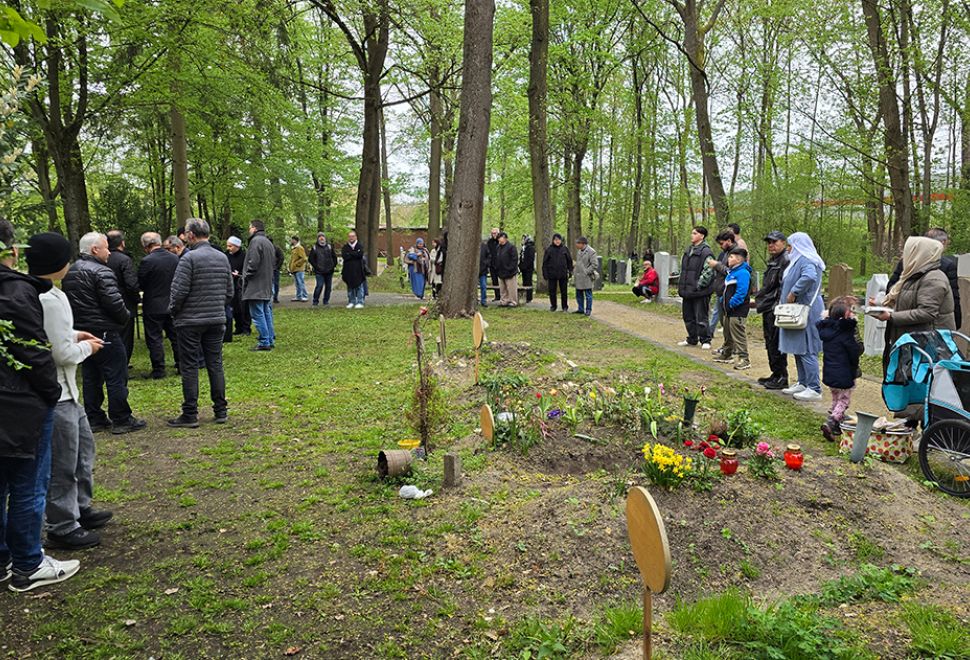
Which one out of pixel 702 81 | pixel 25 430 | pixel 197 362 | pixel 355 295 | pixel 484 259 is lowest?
pixel 197 362

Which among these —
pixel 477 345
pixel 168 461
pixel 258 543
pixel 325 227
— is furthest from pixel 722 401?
pixel 325 227

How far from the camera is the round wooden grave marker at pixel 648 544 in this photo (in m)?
2.21

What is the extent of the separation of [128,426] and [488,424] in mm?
3775

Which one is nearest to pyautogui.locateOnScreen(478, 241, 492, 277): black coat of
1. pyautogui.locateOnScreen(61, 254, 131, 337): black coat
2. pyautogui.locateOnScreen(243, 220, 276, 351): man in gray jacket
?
pyautogui.locateOnScreen(243, 220, 276, 351): man in gray jacket

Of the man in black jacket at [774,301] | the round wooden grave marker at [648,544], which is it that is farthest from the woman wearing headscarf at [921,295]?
the round wooden grave marker at [648,544]

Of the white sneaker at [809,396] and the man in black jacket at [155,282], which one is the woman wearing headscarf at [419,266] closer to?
the man in black jacket at [155,282]

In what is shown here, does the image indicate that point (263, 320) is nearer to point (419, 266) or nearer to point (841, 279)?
point (419, 266)

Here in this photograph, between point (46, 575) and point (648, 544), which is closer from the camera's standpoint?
point (648, 544)

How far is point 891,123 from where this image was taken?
14109 mm

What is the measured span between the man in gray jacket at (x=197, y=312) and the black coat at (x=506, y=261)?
395 inches

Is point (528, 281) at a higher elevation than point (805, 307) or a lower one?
higher

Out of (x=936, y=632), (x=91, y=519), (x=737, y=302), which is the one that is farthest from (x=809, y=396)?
(x=91, y=519)

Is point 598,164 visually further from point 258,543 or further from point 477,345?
point 258,543

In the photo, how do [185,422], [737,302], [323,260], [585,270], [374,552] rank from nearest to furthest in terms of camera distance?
[374,552]
[185,422]
[737,302]
[585,270]
[323,260]
